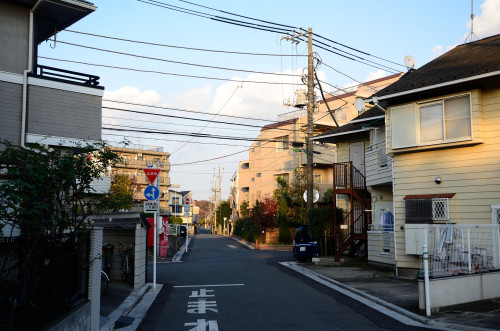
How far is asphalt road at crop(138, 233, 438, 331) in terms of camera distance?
9.79m

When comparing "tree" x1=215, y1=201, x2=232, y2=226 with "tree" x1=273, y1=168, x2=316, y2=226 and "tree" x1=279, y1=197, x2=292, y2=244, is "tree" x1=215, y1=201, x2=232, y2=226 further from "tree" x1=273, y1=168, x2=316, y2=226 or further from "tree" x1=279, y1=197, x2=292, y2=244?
"tree" x1=279, y1=197, x2=292, y2=244

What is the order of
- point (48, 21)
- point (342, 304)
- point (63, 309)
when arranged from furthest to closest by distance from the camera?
point (48, 21)
point (342, 304)
point (63, 309)

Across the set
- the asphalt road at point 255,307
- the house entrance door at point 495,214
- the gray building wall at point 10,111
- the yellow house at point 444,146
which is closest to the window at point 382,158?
the yellow house at point 444,146

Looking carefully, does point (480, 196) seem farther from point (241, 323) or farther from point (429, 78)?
point (241, 323)

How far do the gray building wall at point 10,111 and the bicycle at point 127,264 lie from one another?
468cm

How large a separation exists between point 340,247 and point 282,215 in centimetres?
1528

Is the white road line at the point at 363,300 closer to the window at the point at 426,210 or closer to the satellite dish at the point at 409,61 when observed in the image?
the window at the point at 426,210

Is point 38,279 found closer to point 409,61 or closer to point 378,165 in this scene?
point 378,165

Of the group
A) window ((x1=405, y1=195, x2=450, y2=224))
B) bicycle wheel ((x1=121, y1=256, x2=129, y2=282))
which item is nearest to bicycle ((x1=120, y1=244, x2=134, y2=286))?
bicycle wheel ((x1=121, y1=256, x2=129, y2=282))

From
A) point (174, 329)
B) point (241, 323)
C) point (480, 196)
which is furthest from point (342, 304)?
point (480, 196)

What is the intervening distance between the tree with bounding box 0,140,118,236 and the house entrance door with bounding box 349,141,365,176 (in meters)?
18.7

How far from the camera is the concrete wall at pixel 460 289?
10.5 m

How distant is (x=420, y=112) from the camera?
1672 cm

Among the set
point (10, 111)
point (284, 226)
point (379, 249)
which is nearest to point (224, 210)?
point (284, 226)
